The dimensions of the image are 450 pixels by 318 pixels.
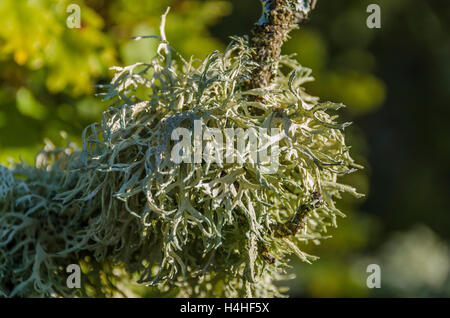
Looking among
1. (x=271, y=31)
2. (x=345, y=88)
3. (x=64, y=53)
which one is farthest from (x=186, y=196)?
(x=345, y=88)

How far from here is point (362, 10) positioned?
176cm

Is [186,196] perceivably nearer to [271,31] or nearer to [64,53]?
[271,31]

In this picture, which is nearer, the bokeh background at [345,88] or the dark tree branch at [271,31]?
the dark tree branch at [271,31]

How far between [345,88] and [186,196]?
1098 millimetres

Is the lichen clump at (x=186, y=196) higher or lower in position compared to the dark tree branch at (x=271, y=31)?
lower

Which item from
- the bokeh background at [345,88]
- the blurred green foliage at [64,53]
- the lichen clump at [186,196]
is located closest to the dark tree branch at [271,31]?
the lichen clump at [186,196]

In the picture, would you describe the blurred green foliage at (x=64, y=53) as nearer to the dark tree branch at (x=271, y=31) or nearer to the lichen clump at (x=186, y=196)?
the lichen clump at (x=186, y=196)

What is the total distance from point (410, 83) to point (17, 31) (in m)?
1.75

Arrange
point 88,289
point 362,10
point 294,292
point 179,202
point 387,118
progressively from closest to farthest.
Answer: point 179,202, point 88,289, point 294,292, point 362,10, point 387,118

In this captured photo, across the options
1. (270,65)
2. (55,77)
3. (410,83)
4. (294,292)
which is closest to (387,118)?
(410,83)

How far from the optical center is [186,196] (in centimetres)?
40

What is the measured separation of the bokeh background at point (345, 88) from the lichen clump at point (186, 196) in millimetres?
132

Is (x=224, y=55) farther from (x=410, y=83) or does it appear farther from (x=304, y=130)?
(x=410, y=83)

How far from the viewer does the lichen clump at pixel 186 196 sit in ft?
1.31
